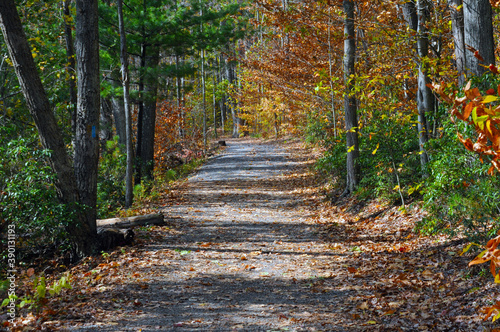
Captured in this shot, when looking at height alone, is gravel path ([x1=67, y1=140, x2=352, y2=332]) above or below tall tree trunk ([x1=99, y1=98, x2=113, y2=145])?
below

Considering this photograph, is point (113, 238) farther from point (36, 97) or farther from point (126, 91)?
point (126, 91)

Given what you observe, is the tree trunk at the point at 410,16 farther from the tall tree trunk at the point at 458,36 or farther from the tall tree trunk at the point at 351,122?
the tall tree trunk at the point at 458,36

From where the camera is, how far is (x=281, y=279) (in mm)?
5805

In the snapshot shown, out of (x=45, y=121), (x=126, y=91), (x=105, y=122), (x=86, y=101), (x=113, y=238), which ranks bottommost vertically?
(x=113, y=238)

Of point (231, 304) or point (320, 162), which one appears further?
point (320, 162)

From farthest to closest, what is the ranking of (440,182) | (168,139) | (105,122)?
(168,139) < (105,122) < (440,182)

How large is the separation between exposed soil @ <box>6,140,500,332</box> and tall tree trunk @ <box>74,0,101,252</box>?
4.05ft

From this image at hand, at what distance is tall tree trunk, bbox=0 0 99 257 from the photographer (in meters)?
5.90

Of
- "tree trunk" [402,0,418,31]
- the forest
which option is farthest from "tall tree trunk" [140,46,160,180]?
"tree trunk" [402,0,418,31]

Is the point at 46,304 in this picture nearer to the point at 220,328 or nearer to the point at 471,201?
the point at 220,328

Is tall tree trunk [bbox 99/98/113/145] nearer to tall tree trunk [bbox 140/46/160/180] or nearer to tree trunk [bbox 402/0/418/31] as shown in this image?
tall tree trunk [bbox 140/46/160/180]

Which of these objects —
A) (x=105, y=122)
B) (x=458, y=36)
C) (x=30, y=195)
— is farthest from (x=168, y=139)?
(x=458, y=36)

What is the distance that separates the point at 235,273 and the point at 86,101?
3601 millimetres

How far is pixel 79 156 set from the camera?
681cm
